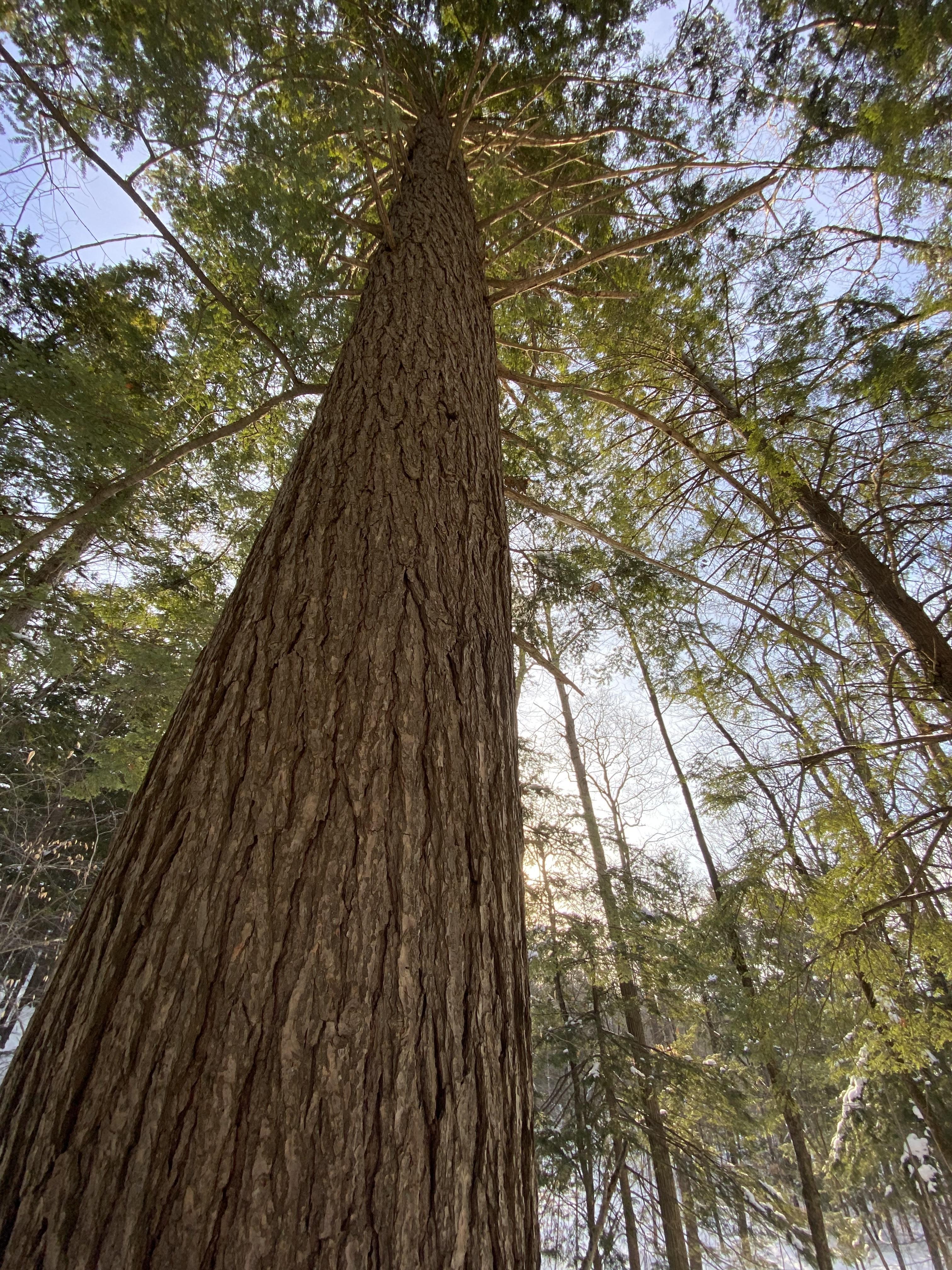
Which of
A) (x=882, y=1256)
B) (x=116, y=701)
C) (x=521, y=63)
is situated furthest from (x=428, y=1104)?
(x=882, y=1256)

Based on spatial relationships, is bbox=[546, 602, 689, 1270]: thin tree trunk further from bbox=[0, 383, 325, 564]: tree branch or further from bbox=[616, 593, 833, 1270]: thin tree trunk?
bbox=[0, 383, 325, 564]: tree branch

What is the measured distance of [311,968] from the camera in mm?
755

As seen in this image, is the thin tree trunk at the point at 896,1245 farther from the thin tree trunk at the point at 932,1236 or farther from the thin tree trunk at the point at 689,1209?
the thin tree trunk at the point at 689,1209

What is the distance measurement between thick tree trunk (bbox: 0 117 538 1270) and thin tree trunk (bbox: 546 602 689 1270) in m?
3.42

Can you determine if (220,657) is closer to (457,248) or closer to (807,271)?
(457,248)

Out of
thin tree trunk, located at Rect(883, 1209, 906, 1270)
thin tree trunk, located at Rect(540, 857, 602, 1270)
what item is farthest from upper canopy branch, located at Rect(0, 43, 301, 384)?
thin tree trunk, located at Rect(883, 1209, 906, 1270)

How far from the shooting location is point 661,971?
5.91 meters

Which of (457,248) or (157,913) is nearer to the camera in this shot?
(157,913)

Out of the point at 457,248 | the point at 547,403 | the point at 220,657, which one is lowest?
the point at 220,657

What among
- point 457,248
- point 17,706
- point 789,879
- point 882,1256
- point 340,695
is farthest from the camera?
point 882,1256

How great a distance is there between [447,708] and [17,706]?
6.85 meters

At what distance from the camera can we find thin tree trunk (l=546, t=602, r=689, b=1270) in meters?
5.27

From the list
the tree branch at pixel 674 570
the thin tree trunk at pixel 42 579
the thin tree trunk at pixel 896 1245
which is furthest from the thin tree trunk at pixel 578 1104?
the thin tree trunk at pixel 896 1245

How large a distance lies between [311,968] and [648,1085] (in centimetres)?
643
